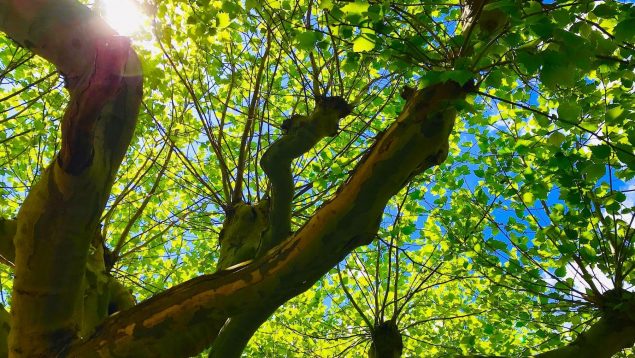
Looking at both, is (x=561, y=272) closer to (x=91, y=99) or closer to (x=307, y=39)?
(x=307, y=39)

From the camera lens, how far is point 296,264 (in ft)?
7.93

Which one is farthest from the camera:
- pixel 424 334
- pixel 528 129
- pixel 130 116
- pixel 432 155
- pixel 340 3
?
pixel 424 334

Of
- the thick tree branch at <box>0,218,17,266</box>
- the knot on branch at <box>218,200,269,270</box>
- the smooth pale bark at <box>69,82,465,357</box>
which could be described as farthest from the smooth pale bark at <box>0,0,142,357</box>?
the knot on branch at <box>218,200,269,270</box>

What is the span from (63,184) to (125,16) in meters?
2.45

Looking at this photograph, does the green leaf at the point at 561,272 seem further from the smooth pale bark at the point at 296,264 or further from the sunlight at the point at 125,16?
the sunlight at the point at 125,16

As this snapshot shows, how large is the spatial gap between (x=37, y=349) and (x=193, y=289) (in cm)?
93

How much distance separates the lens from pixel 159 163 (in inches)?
266

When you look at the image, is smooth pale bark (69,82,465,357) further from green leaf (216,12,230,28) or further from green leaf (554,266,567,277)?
green leaf (554,266,567,277)

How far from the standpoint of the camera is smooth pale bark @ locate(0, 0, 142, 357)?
7.24ft

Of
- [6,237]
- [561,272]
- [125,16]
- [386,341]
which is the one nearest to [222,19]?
[125,16]

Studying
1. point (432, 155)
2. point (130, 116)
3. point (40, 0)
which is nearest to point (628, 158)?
point (432, 155)

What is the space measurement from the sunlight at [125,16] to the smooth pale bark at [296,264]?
2.39m

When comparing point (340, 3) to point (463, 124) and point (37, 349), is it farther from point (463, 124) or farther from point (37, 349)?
point (463, 124)

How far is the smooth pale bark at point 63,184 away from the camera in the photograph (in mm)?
2207
